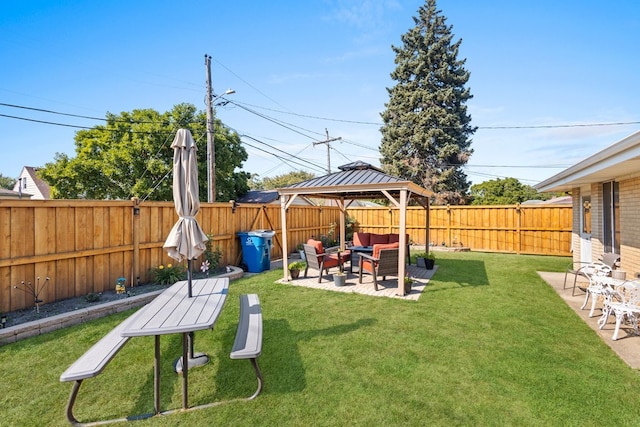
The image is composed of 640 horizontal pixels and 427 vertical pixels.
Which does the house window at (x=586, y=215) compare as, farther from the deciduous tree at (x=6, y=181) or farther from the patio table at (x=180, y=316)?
the deciduous tree at (x=6, y=181)

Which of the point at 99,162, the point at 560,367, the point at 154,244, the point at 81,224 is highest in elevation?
the point at 99,162

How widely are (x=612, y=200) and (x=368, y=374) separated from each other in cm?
670

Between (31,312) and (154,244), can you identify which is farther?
(154,244)

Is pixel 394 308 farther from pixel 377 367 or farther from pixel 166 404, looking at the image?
pixel 166 404

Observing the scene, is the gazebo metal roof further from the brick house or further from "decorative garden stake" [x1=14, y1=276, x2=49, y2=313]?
"decorative garden stake" [x1=14, y1=276, x2=49, y2=313]

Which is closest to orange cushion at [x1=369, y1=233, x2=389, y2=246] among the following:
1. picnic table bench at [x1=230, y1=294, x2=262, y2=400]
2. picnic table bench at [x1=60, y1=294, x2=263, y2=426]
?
picnic table bench at [x1=230, y1=294, x2=262, y2=400]

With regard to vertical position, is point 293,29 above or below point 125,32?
above

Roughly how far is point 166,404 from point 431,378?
100 inches

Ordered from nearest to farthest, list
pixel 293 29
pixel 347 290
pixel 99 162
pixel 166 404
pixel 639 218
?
pixel 166 404, pixel 639 218, pixel 347 290, pixel 293 29, pixel 99 162

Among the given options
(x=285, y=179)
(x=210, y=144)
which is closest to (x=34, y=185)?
(x=210, y=144)

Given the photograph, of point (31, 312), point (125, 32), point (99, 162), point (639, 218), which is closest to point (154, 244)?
point (31, 312)

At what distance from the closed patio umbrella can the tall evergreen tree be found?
18250mm

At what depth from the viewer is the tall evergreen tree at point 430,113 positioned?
64.1ft

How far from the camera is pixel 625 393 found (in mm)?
2814
